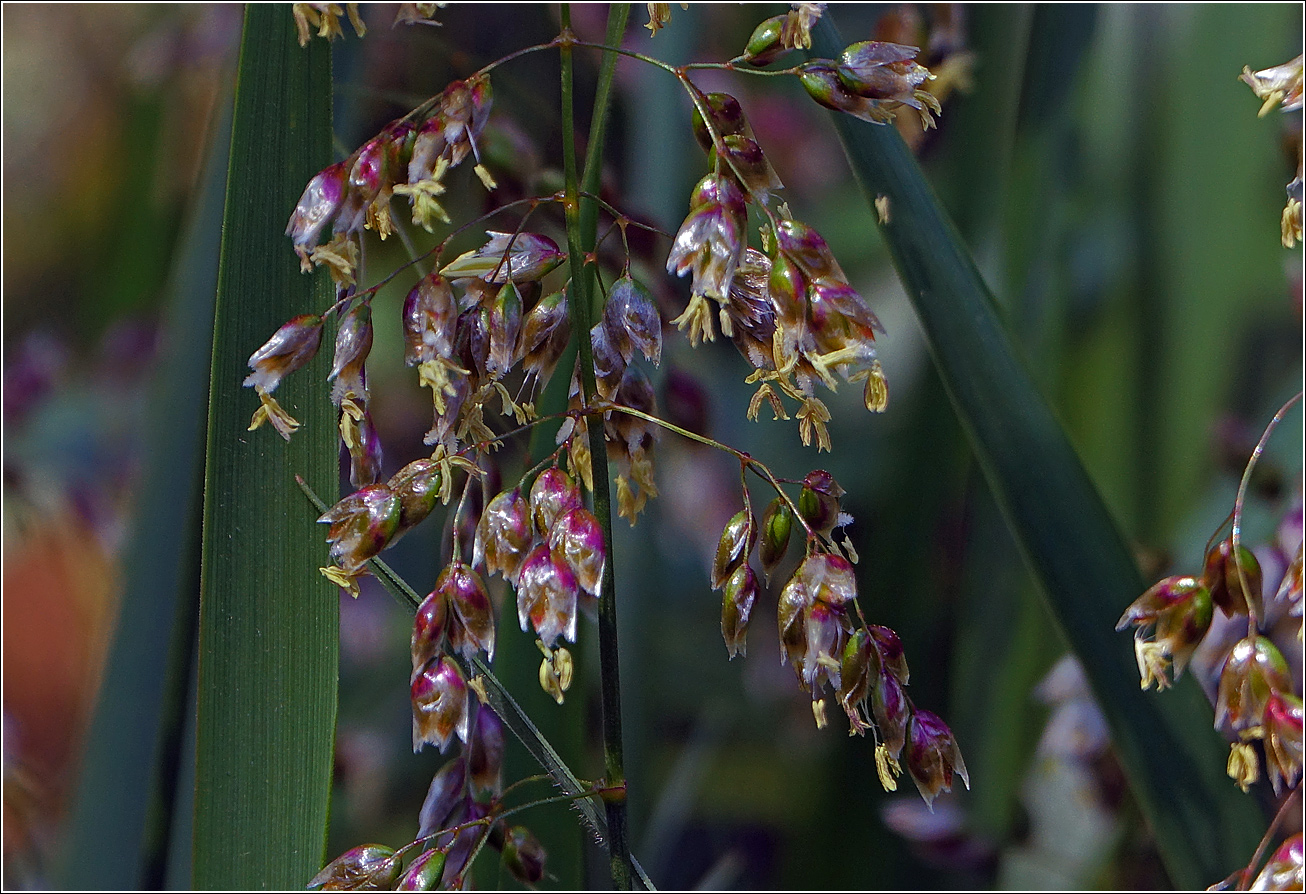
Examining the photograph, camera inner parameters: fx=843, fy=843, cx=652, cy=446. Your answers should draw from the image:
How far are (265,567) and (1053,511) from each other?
0.38 m

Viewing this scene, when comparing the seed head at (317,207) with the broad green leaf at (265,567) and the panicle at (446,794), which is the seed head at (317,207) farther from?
the panicle at (446,794)

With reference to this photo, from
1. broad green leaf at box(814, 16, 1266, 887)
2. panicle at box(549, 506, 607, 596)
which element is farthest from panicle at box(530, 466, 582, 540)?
broad green leaf at box(814, 16, 1266, 887)

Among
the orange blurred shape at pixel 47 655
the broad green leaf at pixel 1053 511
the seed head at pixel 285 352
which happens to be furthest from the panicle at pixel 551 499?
the orange blurred shape at pixel 47 655

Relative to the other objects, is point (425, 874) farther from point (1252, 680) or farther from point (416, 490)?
point (1252, 680)

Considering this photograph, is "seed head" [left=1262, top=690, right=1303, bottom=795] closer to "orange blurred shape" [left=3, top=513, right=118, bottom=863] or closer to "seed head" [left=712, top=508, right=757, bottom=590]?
"seed head" [left=712, top=508, right=757, bottom=590]

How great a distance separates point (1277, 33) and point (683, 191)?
0.50m

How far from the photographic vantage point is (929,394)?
25.8 inches

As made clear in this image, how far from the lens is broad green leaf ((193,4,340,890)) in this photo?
37 centimetres

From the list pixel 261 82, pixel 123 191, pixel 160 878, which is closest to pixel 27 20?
pixel 123 191

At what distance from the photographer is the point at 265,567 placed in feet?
1.22

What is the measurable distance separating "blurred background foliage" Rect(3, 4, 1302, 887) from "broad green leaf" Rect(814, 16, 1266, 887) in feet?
0.52

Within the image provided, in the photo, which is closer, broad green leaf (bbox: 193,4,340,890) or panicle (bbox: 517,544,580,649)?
panicle (bbox: 517,544,580,649)

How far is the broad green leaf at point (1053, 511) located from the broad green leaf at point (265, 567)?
0.83 ft

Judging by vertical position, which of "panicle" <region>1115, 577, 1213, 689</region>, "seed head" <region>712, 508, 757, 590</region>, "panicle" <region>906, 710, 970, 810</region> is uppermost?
"seed head" <region>712, 508, 757, 590</region>
